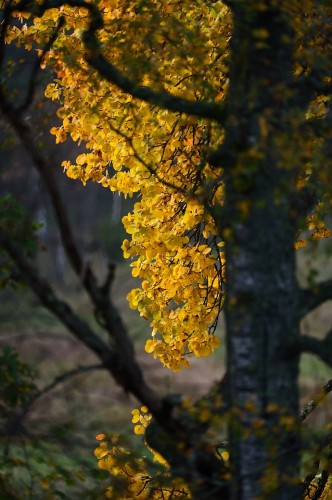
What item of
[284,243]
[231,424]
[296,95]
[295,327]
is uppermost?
[296,95]

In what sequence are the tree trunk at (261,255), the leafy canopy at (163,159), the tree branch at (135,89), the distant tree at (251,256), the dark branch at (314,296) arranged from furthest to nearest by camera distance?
the leafy canopy at (163,159) < the tree branch at (135,89) < the dark branch at (314,296) < the tree trunk at (261,255) < the distant tree at (251,256)

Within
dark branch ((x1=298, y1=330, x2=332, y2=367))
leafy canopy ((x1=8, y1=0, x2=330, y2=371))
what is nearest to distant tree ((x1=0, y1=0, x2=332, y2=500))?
dark branch ((x1=298, y1=330, x2=332, y2=367))

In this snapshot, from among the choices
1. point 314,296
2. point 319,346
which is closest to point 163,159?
point 314,296

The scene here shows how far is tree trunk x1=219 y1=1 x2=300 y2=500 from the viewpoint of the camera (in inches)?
200

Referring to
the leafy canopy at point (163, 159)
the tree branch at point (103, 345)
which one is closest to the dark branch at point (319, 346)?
the tree branch at point (103, 345)

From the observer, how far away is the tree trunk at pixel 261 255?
200 inches

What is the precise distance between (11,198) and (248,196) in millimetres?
4785

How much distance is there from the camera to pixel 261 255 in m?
5.24

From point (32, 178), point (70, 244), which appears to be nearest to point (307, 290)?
point (70, 244)

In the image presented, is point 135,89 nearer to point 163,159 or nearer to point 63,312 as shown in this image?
point 63,312

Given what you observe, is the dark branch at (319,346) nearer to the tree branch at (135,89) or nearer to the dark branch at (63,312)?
the dark branch at (63,312)

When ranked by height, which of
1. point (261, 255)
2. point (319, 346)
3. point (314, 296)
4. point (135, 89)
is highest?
point (135, 89)

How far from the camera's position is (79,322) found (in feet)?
15.6

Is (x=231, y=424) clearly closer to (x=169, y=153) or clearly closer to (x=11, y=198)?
(x=169, y=153)
